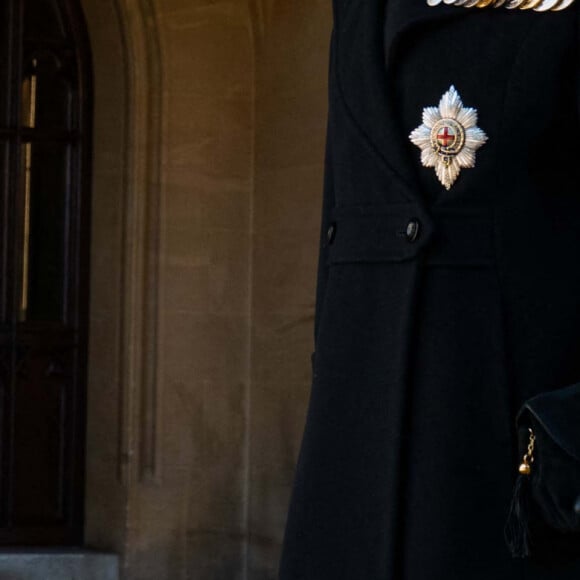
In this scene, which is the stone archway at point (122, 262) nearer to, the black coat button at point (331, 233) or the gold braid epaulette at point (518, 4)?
the black coat button at point (331, 233)

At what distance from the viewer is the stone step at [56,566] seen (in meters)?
5.02

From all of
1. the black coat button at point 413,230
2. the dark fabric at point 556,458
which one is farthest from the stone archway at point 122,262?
the dark fabric at point 556,458

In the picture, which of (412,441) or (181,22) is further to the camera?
(181,22)

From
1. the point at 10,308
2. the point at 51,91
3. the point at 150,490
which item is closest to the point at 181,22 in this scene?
the point at 51,91

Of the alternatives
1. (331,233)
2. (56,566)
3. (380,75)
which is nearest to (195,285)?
(56,566)

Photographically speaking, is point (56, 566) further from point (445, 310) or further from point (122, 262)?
point (445, 310)

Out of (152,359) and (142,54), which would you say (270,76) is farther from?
(152,359)

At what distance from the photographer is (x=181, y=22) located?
16.6 feet

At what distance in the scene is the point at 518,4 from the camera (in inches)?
92.7

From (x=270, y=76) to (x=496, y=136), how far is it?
9.11 feet

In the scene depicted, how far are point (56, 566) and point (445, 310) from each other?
2.95m

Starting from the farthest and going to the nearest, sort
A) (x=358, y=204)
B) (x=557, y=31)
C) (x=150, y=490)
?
(x=150, y=490)
(x=358, y=204)
(x=557, y=31)

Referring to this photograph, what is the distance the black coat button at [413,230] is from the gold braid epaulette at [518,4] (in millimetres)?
323

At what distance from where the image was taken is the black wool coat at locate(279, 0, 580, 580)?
7.62 ft
